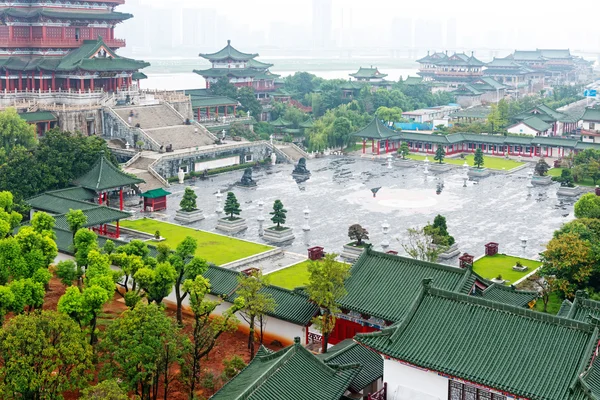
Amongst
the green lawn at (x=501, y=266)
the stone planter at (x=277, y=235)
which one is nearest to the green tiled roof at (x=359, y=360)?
the green lawn at (x=501, y=266)

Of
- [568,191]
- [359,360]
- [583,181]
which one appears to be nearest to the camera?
[359,360]

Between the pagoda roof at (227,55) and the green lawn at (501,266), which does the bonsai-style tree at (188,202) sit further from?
the pagoda roof at (227,55)

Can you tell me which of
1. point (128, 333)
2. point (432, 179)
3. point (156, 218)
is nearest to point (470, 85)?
point (432, 179)

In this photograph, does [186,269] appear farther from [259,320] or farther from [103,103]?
[103,103]

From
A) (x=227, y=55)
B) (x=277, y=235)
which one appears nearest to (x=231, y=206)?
(x=277, y=235)

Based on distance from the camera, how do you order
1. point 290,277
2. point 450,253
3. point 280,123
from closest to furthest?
point 290,277
point 450,253
point 280,123

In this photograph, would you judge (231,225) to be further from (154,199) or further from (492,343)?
(492,343)

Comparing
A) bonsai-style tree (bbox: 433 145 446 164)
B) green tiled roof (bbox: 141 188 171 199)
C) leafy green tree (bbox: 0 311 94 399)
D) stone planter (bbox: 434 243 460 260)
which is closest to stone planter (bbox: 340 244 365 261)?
stone planter (bbox: 434 243 460 260)
